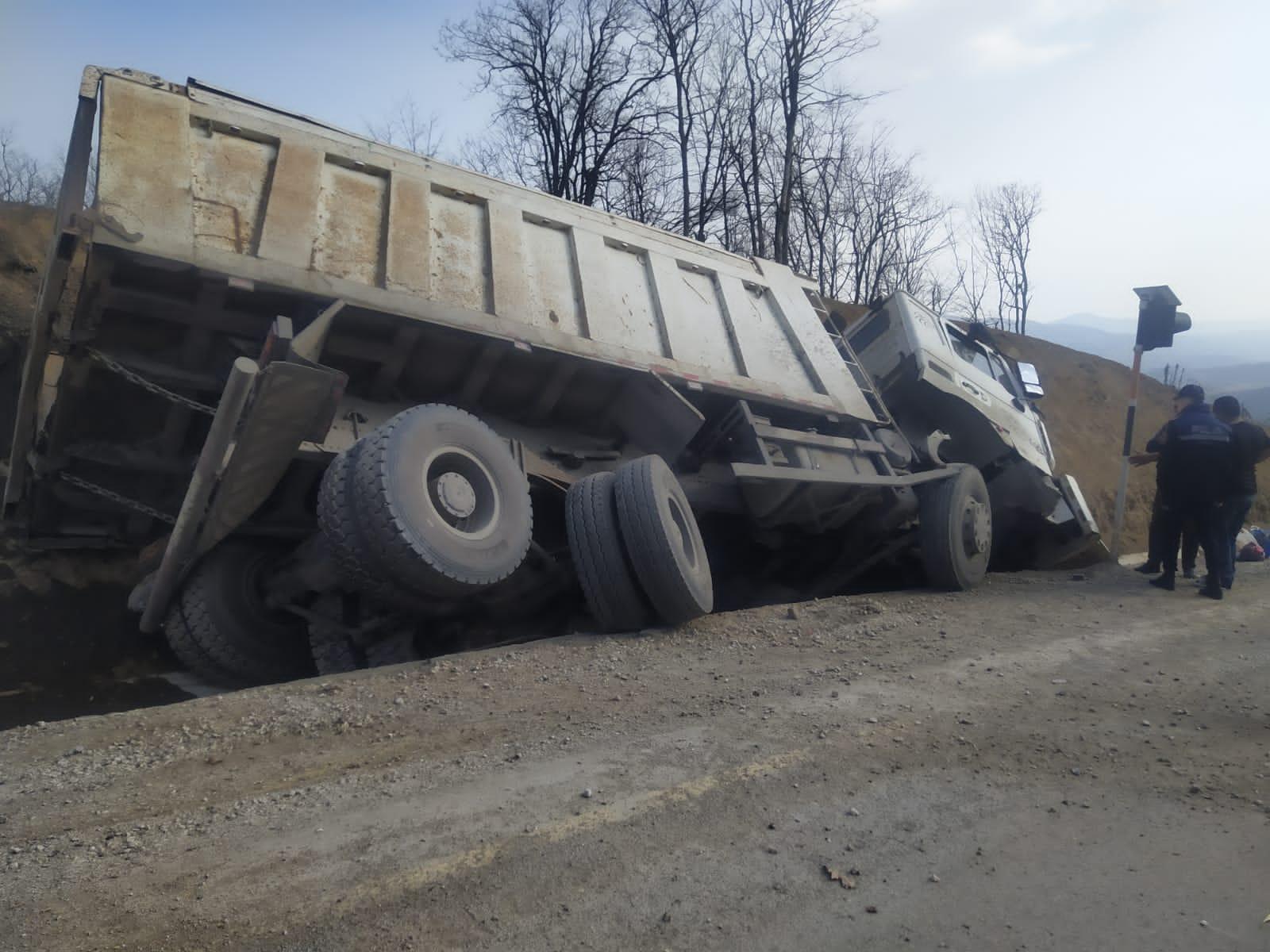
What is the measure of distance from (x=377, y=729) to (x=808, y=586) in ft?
17.2

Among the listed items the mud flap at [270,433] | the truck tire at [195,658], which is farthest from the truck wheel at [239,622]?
the mud flap at [270,433]

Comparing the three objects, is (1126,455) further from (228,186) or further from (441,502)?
(228,186)

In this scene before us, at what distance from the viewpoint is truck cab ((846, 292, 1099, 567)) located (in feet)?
28.7

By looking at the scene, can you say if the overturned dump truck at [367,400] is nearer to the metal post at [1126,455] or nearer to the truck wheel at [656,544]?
the truck wheel at [656,544]

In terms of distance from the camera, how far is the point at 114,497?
585 centimetres

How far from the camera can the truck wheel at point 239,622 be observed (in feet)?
18.1

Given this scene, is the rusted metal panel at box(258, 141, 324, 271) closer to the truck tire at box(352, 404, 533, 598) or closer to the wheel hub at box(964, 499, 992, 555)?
the truck tire at box(352, 404, 533, 598)

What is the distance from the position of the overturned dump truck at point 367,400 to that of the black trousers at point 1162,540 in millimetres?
3137

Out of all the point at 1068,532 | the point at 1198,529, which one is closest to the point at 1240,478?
the point at 1198,529

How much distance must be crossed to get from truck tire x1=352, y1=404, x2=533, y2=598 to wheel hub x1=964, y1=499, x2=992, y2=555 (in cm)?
427

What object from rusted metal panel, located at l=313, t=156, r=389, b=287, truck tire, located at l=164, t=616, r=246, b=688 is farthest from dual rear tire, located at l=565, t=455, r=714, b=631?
truck tire, located at l=164, t=616, r=246, b=688

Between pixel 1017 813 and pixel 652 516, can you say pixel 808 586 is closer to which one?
pixel 652 516

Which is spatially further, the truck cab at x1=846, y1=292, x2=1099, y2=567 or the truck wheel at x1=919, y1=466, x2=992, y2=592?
the truck cab at x1=846, y1=292, x2=1099, y2=567

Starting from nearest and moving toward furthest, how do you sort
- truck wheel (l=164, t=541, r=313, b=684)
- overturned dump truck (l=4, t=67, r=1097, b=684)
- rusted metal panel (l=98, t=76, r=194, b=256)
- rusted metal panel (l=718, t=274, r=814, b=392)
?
1. rusted metal panel (l=98, t=76, r=194, b=256)
2. overturned dump truck (l=4, t=67, r=1097, b=684)
3. truck wheel (l=164, t=541, r=313, b=684)
4. rusted metal panel (l=718, t=274, r=814, b=392)
